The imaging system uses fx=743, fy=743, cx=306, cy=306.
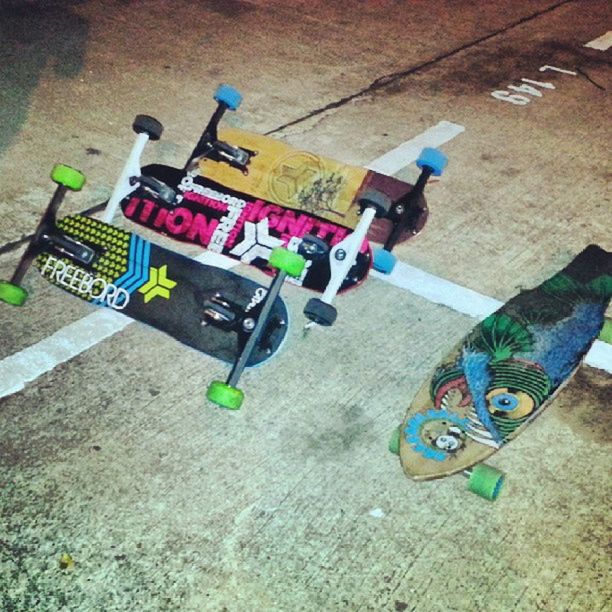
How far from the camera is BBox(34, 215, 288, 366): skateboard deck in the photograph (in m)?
3.28

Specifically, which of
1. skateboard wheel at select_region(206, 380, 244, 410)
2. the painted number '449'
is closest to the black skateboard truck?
skateboard wheel at select_region(206, 380, 244, 410)

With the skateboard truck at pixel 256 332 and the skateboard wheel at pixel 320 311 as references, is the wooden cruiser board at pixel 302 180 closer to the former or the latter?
the skateboard wheel at pixel 320 311

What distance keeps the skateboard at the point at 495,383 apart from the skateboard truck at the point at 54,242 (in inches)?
65.1

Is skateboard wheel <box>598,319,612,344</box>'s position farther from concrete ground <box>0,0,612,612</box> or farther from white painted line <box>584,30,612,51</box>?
white painted line <box>584,30,612,51</box>

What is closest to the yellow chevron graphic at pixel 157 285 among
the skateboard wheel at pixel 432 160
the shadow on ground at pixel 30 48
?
the skateboard wheel at pixel 432 160

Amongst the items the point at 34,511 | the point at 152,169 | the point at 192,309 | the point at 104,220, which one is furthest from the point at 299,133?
the point at 34,511

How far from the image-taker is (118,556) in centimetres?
253

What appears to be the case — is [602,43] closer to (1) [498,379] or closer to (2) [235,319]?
(1) [498,379]

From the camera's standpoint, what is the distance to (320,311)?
10.3ft

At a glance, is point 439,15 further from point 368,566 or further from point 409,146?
point 368,566

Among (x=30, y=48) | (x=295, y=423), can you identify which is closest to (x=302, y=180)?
(x=295, y=423)

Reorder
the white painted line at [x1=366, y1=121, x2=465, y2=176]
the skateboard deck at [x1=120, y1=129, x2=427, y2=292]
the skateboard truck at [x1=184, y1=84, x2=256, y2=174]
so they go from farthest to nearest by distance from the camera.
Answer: the white painted line at [x1=366, y1=121, x2=465, y2=176] < the skateboard truck at [x1=184, y1=84, x2=256, y2=174] < the skateboard deck at [x1=120, y1=129, x2=427, y2=292]

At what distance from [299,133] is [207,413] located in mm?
2735

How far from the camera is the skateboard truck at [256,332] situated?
2900mm
